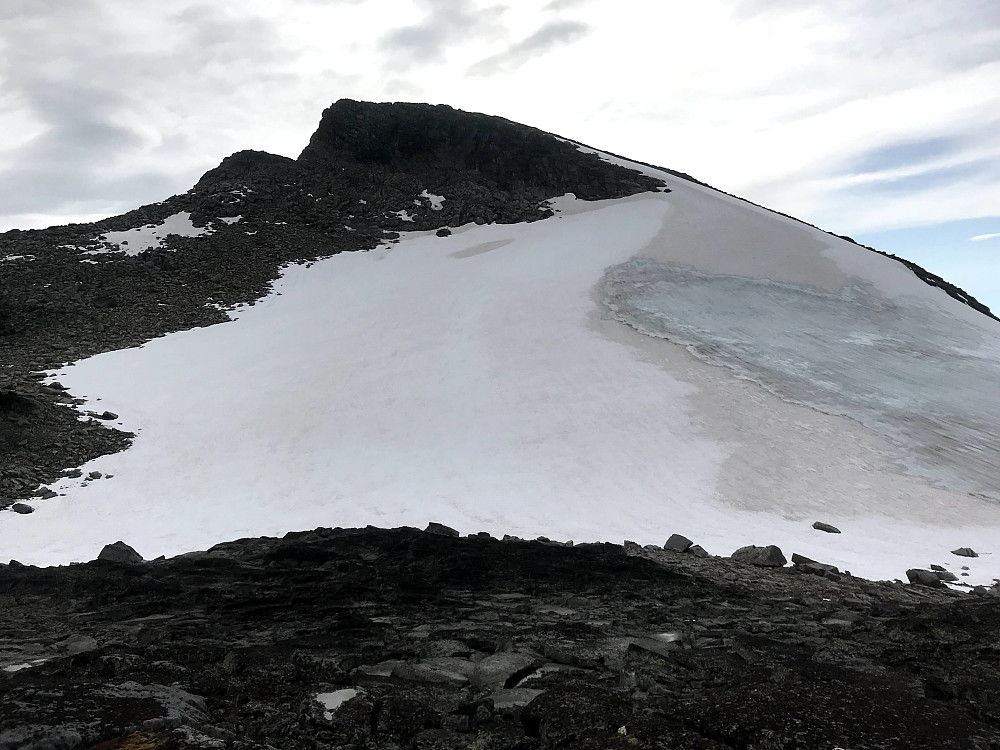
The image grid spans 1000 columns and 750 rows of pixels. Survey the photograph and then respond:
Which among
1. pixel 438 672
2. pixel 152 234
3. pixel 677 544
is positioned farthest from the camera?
pixel 152 234

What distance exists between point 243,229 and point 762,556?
35468 mm

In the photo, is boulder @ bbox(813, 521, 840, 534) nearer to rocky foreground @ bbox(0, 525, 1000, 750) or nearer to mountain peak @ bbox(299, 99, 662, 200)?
rocky foreground @ bbox(0, 525, 1000, 750)

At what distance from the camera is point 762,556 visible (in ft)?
34.5

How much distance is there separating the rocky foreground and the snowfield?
10.6ft

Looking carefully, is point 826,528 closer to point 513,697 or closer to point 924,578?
point 924,578

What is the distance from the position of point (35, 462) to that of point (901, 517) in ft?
63.0

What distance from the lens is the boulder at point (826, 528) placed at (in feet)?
41.6

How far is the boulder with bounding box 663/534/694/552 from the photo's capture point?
11359 mm

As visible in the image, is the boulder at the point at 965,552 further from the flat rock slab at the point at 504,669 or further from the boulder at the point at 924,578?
the flat rock slab at the point at 504,669

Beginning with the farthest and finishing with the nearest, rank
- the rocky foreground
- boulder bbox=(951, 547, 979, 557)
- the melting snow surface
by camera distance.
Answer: the melting snow surface, boulder bbox=(951, 547, 979, 557), the rocky foreground

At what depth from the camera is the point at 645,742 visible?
14.8 ft

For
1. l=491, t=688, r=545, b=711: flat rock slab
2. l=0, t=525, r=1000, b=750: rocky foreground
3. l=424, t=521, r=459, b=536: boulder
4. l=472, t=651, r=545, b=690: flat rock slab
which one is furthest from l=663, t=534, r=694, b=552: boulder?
l=491, t=688, r=545, b=711: flat rock slab

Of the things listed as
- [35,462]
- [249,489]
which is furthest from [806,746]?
[35,462]

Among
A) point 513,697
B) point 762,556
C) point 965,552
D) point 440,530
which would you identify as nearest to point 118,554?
point 440,530
